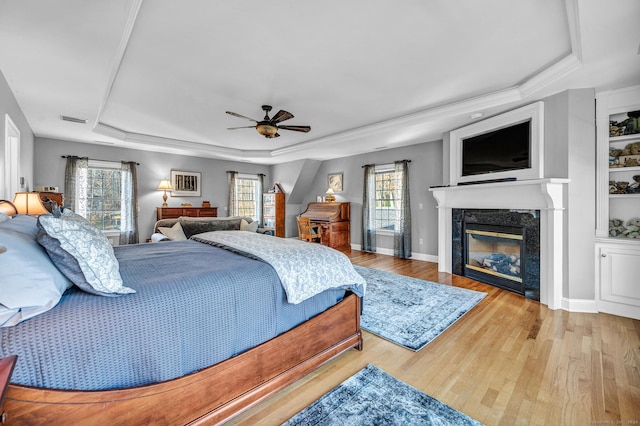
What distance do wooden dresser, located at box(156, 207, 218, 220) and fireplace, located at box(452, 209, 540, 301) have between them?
5.39 meters

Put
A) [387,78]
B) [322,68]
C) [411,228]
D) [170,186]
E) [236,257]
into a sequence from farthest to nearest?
[170,186], [411,228], [387,78], [322,68], [236,257]

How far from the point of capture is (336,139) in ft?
17.6

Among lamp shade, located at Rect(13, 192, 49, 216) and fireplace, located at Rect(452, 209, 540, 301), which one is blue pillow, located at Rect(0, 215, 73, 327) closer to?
lamp shade, located at Rect(13, 192, 49, 216)

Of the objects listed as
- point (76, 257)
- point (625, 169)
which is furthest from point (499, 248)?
point (76, 257)

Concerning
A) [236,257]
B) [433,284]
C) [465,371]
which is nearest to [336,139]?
[433,284]

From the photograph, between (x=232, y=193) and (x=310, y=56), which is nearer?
(x=310, y=56)

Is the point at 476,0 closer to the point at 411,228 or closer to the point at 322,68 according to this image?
the point at 322,68

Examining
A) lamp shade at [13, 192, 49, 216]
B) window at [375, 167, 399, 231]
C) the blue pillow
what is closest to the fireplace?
window at [375, 167, 399, 231]

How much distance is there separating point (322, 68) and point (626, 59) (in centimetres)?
269

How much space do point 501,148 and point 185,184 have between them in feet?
21.4

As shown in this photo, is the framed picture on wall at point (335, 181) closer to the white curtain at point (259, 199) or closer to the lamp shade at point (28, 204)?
the white curtain at point (259, 199)

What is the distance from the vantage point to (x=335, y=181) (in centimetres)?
726

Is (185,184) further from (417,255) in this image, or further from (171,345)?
(171,345)

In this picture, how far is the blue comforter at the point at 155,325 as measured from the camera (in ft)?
3.41
